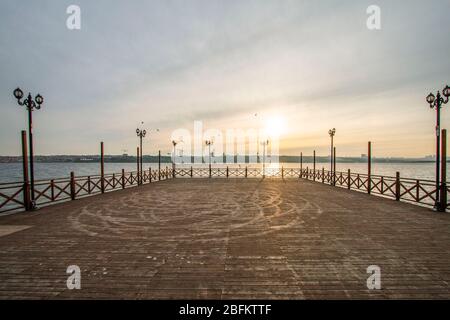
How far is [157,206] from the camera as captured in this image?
10.6 meters

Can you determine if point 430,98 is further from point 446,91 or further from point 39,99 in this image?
point 39,99

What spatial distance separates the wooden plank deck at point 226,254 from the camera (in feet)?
12.4

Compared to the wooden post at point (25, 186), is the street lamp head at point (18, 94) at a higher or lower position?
higher

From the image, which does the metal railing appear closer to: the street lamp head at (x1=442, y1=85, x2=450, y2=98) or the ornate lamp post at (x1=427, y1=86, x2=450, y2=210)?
the ornate lamp post at (x1=427, y1=86, x2=450, y2=210)

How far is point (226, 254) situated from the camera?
5.09 meters

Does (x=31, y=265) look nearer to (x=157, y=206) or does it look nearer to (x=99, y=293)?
(x=99, y=293)

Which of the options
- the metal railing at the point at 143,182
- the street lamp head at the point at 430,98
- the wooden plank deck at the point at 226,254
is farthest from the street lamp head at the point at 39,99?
the street lamp head at the point at 430,98

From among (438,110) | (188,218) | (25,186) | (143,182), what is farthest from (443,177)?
(143,182)

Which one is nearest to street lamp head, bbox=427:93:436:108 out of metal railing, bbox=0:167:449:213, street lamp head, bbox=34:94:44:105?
metal railing, bbox=0:167:449:213

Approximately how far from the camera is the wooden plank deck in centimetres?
377

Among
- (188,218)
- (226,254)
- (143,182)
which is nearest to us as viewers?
(226,254)

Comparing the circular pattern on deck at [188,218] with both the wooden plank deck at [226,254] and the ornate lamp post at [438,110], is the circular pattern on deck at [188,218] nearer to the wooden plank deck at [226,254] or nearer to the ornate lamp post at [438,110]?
the wooden plank deck at [226,254]
